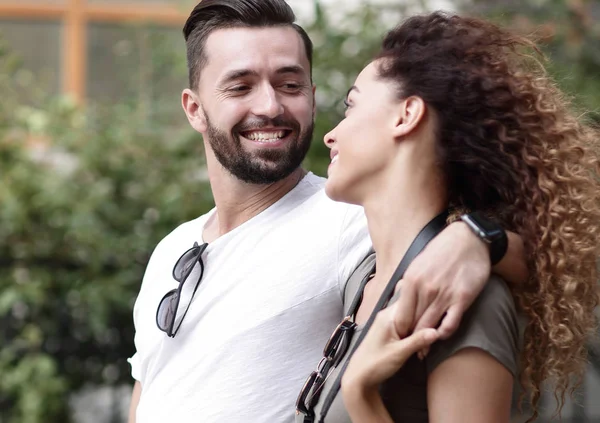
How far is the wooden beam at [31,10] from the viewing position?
7.14 meters

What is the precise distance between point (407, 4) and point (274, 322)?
2.99m

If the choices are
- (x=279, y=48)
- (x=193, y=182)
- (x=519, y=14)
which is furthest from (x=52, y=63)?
(x=279, y=48)

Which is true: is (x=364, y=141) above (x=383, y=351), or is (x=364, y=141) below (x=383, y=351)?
above

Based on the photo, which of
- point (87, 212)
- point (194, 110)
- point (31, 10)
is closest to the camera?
point (194, 110)

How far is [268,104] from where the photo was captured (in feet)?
8.70

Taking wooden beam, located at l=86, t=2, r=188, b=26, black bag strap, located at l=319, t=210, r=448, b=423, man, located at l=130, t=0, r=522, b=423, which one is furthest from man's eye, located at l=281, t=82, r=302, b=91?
wooden beam, located at l=86, t=2, r=188, b=26

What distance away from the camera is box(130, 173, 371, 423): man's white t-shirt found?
2.43 metres

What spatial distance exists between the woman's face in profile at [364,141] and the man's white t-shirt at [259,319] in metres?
0.36

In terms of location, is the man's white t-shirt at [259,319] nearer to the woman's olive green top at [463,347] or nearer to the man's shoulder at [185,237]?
the man's shoulder at [185,237]

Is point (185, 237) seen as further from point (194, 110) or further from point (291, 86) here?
point (291, 86)

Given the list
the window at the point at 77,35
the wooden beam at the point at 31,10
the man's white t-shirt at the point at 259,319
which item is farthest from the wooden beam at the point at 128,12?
the man's white t-shirt at the point at 259,319

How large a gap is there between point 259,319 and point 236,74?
0.72 meters

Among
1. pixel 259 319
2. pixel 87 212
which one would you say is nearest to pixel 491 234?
pixel 259 319

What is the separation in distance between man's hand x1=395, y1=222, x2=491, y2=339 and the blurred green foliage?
10.2 ft
